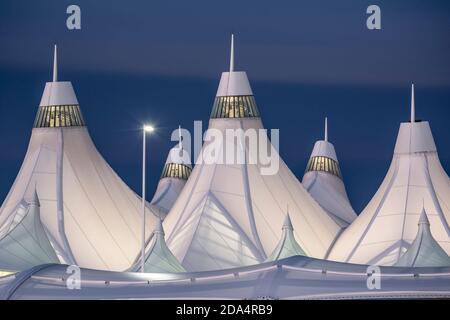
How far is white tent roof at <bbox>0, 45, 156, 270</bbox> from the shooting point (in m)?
66.2

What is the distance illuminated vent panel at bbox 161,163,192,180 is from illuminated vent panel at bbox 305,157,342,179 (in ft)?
20.1

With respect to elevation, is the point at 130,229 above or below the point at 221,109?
below

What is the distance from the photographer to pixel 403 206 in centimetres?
6431

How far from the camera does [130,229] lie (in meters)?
68.0

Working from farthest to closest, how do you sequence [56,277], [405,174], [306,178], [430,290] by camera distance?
[306,178], [405,174], [56,277], [430,290]

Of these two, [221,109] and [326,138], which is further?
[326,138]

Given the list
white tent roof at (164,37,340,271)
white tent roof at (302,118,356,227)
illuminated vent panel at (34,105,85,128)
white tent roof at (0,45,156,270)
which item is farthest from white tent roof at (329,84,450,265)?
white tent roof at (302,118,356,227)

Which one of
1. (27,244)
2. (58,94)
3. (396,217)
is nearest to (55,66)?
(58,94)

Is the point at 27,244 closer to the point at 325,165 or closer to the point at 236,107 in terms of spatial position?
the point at 236,107
